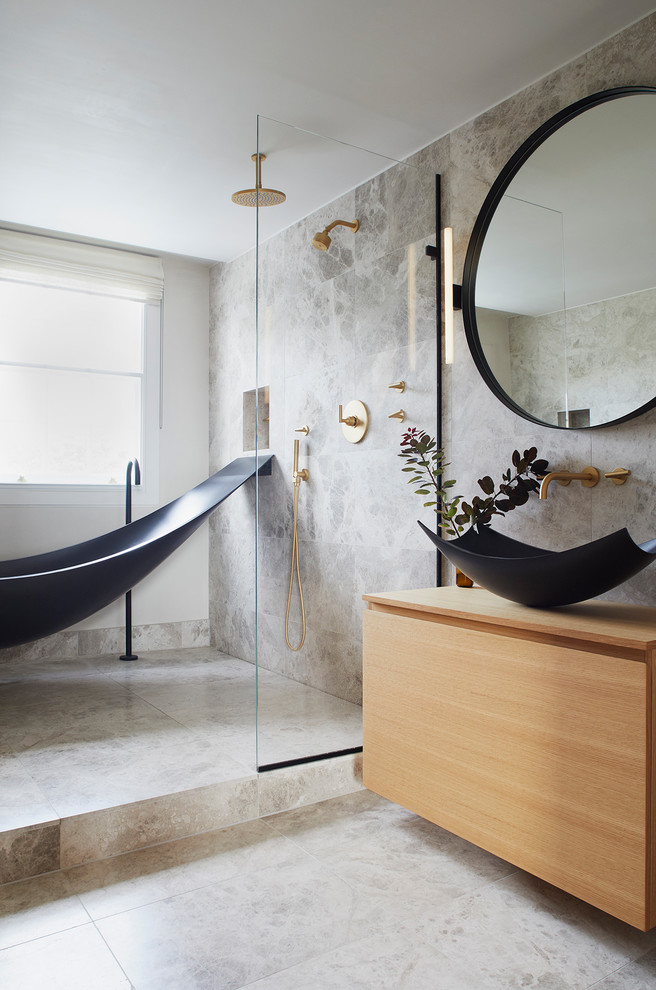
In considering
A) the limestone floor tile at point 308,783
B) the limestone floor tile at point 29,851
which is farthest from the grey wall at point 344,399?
the limestone floor tile at point 29,851

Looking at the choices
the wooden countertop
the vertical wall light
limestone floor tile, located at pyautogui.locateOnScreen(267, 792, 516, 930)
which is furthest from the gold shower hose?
the vertical wall light

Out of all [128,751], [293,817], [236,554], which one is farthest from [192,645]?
[293,817]

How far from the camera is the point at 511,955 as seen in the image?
1456mm

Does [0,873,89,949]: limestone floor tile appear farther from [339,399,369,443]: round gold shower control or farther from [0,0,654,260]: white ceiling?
[0,0,654,260]: white ceiling

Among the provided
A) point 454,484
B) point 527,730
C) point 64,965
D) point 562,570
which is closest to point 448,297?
point 454,484

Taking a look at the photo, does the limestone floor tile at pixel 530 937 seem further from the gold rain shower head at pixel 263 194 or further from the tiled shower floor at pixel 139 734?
the gold rain shower head at pixel 263 194

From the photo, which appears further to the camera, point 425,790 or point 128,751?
point 128,751

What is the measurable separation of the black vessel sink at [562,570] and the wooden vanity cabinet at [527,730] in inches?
2.3

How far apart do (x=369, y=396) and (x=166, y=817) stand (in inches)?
57.2

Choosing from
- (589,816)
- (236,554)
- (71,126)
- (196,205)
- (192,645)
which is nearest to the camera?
(589,816)

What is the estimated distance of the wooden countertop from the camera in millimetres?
1416

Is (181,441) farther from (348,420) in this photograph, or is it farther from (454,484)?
(454,484)

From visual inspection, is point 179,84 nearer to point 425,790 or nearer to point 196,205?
point 196,205

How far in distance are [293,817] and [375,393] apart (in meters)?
1.39
